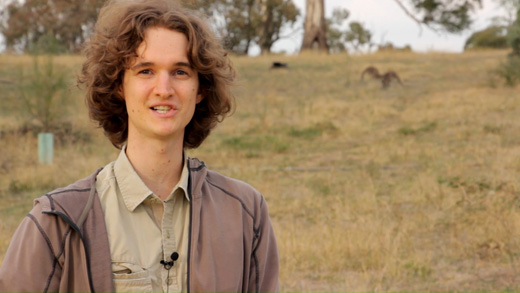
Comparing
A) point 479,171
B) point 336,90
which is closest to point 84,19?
point 336,90

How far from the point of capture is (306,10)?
30.1 m

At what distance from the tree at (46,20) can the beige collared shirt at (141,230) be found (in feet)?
106

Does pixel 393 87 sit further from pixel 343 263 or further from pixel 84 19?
pixel 84 19

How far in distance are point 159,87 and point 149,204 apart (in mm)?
335

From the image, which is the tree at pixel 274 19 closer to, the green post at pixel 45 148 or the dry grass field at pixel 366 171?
the dry grass field at pixel 366 171

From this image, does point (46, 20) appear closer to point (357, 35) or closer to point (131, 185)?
point (357, 35)

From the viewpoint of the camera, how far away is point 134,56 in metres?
2.07

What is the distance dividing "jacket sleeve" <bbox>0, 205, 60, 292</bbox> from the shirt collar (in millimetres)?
262

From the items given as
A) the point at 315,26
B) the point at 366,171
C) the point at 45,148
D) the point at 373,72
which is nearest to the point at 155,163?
the point at 366,171

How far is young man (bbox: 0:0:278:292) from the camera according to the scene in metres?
1.81

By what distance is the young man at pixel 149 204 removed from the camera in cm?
181

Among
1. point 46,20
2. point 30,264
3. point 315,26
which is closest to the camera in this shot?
point 30,264

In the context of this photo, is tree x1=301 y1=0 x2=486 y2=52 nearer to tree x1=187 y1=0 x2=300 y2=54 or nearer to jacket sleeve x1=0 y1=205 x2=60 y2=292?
tree x1=187 y1=0 x2=300 y2=54

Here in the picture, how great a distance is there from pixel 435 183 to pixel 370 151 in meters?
3.01
